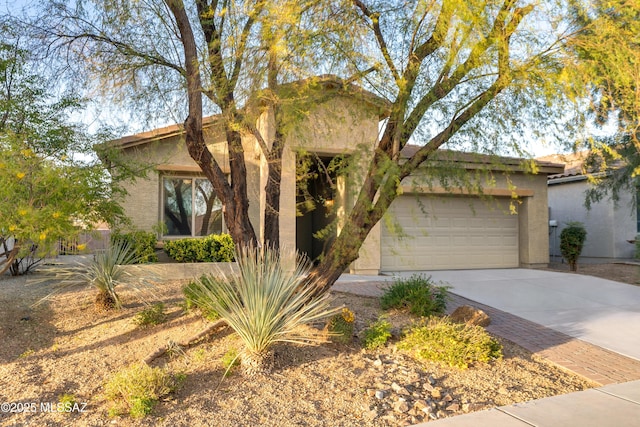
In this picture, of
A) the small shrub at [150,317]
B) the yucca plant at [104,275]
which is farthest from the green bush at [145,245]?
the small shrub at [150,317]

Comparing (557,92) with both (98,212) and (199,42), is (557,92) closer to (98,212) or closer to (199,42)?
(199,42)

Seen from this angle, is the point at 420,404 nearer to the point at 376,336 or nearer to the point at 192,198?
the point at 376,336

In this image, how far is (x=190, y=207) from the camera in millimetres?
13883

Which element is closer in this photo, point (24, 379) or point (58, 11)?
point (24, 379)

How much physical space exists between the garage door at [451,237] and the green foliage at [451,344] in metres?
7.25

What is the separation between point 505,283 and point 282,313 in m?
8.25

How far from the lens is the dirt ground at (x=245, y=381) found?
4.54 metres

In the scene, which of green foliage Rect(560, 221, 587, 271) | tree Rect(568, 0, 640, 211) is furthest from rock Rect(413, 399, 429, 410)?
green foliage Rect(560, 221, 587, 271)

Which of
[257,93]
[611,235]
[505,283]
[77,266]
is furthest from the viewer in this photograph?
[611,235]

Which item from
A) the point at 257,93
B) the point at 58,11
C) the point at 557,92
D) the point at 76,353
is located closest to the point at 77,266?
the point at 76,353

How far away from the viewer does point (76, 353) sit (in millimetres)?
6367

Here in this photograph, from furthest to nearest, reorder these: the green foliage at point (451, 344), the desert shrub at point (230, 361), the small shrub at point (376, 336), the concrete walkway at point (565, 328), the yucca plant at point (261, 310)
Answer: the small shrub at point (376, 336)
the green foliage at point (451, 344)
the yucca plant at point (261, 310)
the desert shrub at point (230, 361)
the concrete walkway at point (565, 328)

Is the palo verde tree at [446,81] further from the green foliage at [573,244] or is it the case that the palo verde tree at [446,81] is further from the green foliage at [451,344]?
the green foliage at [573,244]

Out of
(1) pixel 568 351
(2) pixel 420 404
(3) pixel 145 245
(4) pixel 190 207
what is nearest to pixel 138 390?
(2) pixel 420 404
